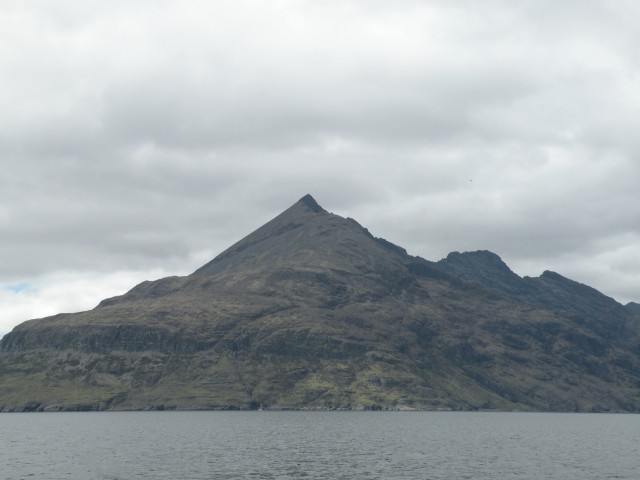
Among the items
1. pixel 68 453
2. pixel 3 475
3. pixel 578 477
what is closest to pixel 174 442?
pixel 68 453

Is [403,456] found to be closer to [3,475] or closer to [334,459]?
[334,459]

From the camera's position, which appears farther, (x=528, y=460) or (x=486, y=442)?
(x=486, y=442)

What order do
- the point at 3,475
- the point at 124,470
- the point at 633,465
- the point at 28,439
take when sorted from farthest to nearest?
the point at 28,439, the point at 633,465, the point at 124,470, the point at 3,475

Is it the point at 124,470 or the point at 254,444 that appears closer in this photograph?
the point at 124,470

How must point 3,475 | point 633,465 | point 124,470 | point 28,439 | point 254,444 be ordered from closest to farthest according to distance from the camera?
point 3,475 → point 124,470 → point 633,465 → point 254,444 → point 28,439

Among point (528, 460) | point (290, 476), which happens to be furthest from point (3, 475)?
point (528, 460)

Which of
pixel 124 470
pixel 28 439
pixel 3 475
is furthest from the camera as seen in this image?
pixel 28 439

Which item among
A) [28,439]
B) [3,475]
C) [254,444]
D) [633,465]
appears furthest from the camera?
[28,439]

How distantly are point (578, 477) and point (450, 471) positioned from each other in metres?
22.1

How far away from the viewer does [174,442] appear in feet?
599

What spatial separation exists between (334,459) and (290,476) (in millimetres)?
28019

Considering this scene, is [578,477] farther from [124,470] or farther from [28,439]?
[28,439]

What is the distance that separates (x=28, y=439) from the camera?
646ft

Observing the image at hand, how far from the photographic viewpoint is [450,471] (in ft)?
413
